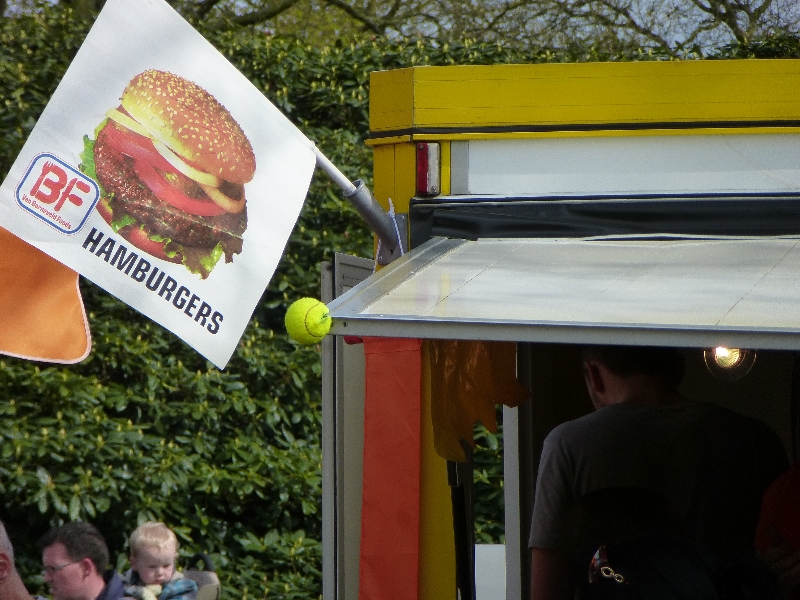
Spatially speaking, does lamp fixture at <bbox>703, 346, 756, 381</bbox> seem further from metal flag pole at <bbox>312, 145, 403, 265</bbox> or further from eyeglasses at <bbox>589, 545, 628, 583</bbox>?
eyeglasses at <bbox>589, 545, 628, 583</bbox>

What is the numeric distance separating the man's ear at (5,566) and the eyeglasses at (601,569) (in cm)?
293

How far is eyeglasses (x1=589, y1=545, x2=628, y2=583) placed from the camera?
2834mm

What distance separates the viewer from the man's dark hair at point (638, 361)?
3303 mm

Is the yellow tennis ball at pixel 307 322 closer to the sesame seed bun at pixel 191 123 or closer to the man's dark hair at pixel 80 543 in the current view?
the sesame seed bun at pixel 191 123

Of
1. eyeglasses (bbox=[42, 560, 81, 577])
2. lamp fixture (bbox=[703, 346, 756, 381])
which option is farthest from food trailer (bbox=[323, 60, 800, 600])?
eyeglasses (bbox=[42, 560, 81, 577])

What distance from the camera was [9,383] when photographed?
6.70 meters

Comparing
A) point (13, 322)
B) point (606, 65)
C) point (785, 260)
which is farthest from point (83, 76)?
point (785, 260)

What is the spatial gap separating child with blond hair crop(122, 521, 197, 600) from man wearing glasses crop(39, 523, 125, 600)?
11 centimetres

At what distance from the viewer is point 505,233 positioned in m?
3.36

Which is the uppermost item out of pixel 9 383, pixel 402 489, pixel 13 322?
pixel 9 383

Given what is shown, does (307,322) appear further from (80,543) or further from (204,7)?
(204,7)

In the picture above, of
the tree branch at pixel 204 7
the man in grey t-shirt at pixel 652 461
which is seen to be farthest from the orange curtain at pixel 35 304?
the tree branch at pixel 204 7

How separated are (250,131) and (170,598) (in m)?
2.68

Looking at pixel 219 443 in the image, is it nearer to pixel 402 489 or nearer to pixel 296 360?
pixel 296 360
